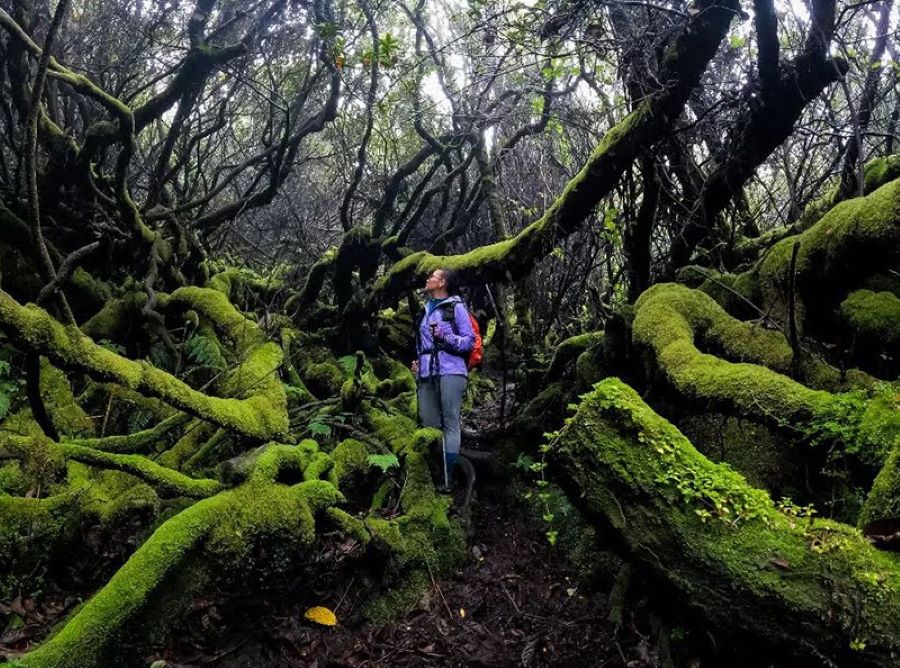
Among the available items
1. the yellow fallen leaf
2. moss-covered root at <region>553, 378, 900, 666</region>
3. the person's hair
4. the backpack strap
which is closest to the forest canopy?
moss-covered root at <region>553, 378, 900, 666</region>

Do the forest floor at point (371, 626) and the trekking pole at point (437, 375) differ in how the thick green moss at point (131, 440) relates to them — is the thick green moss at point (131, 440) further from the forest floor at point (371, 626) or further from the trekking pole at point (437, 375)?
the trekking pole at point (437, 375)

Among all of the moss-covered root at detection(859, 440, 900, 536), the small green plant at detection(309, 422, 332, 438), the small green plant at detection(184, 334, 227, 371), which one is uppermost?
the small green plant at detection(184, 334, 227, 371)

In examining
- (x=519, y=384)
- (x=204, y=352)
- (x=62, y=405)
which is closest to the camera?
(x=62, y=405)

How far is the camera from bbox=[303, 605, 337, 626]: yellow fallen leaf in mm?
4171

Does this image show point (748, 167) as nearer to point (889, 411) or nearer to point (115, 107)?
point (889, 411)

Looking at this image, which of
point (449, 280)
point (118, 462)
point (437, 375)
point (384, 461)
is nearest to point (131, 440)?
point (118, 462)

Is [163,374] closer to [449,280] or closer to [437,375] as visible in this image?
→ [437,375]

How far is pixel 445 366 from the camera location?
6301 mm

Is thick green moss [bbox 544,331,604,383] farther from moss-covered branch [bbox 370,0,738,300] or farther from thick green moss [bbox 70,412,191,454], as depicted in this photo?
thick green moss [bbox 70,412,191,454]

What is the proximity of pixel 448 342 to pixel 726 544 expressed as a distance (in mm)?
3948

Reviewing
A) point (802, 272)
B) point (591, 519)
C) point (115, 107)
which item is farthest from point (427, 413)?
point (115, 107)

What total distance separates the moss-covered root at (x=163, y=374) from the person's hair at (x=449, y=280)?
210 cm

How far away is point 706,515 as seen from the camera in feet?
8.99

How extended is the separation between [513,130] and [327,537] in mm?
9633
